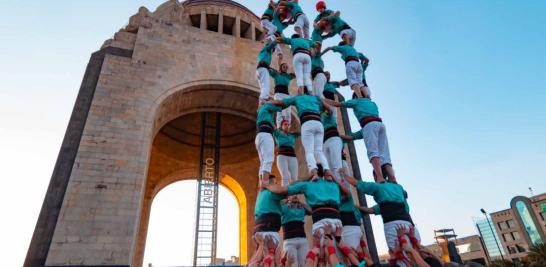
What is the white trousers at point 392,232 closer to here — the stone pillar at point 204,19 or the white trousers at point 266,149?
the white trousers at point 266,149

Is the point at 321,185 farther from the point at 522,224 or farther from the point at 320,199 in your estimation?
the point at 522,224

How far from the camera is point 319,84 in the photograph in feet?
37.7

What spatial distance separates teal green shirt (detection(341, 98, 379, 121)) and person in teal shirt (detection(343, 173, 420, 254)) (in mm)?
2413

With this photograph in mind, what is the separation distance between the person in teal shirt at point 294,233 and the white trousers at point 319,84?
4.63 meters

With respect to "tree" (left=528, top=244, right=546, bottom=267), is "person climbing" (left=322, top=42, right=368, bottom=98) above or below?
above

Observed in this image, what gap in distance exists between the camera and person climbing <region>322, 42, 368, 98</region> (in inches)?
415

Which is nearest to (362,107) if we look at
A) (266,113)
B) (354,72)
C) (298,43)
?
(354,72)

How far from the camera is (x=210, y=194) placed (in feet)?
60.5

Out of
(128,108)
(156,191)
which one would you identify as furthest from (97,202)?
(156,191)

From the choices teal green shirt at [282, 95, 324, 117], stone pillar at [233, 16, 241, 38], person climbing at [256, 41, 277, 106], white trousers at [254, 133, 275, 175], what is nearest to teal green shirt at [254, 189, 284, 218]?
white trousers at [254, 133, 275, 175]

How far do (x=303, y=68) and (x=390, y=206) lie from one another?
17.6 ft

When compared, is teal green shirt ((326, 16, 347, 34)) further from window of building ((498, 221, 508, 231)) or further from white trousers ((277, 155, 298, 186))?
window of building ((498, 221, 508, 231))

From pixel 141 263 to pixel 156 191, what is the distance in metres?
5.41

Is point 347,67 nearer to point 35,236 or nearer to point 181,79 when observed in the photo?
point 181,79
